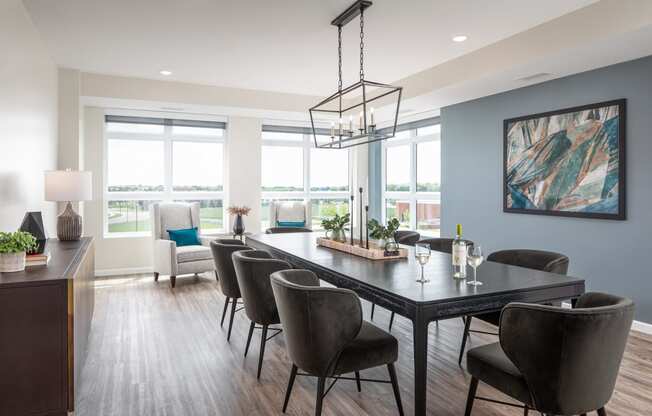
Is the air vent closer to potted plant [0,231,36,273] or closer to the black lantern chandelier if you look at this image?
the black lantern chandelier

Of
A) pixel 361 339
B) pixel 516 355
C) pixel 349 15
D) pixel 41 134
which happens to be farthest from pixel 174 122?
pixel 516 355

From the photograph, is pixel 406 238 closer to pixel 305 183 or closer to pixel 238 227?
pixel 238 227

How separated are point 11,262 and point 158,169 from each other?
452 centimetres

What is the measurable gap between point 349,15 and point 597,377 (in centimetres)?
285

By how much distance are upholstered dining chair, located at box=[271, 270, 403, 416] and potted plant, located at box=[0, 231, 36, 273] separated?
1.31 m

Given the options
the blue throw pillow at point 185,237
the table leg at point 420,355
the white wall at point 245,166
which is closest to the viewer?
the table leg at point 420,355

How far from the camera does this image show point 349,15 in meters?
3.36

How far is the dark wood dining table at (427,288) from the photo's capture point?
1938 mm

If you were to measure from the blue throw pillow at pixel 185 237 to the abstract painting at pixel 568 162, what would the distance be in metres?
4.00

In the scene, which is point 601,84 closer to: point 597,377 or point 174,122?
point 597,377

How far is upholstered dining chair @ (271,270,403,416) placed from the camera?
2.01 meters

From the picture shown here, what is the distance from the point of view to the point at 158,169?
655cm

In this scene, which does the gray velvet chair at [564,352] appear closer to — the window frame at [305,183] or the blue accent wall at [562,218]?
the blue accent wall at [562,218]

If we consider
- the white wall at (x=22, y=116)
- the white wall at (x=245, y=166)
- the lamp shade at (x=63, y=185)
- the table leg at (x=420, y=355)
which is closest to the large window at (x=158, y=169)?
the white wall at (x=245, y=166)
